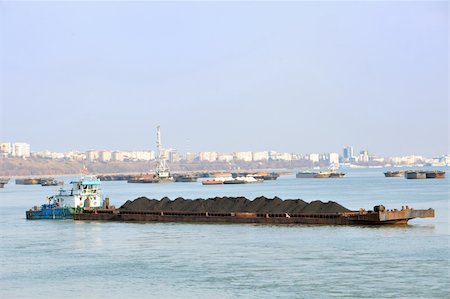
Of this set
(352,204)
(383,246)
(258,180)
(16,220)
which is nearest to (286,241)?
(383,246)

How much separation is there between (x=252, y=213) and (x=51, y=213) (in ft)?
52.8

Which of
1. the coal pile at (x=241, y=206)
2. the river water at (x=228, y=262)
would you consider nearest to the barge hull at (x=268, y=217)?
the coal pile at (x=241, y=206)

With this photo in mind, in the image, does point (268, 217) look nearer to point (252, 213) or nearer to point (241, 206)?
point (252, 213)

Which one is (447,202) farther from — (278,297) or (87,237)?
(278,297)

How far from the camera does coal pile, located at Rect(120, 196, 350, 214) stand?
53.8 m

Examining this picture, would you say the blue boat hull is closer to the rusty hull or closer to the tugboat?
the tugboat

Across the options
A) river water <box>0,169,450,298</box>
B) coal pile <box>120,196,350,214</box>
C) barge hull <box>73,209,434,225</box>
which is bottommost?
river water <box>0,169,450,298</box>

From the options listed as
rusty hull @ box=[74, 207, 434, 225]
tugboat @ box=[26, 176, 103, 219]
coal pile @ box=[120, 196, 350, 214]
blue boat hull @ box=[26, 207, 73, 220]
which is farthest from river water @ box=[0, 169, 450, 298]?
tugboat @ box=[26, 176, 103, 219]

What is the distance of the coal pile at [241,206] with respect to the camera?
53.8 meters

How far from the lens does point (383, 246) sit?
3984cm

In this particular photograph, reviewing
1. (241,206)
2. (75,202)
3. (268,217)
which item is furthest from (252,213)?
(75,202)

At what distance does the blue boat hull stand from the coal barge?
1.08 metres

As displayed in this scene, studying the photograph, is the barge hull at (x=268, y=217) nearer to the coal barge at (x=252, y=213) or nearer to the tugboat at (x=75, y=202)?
the coal barge at (x=252, y=213)

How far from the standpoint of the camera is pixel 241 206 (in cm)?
5753
